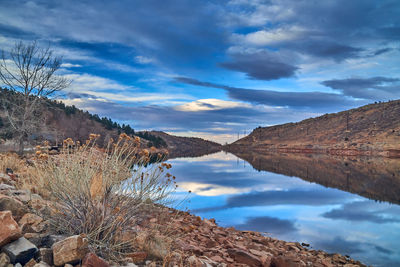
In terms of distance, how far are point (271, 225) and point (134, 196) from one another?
7.78m

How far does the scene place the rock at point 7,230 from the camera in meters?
3.64

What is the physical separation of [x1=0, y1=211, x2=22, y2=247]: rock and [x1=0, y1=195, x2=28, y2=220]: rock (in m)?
1.37

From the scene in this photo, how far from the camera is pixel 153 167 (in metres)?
5.56

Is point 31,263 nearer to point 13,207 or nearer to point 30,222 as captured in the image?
point 30,222

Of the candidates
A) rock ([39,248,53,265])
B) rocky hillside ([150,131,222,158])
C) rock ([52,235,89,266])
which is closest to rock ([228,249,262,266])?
rock ([52,235,89,266])

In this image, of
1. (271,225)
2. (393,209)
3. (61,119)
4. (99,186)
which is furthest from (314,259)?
(61,119)

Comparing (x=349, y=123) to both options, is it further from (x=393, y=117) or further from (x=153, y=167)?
(x=153, y=167)

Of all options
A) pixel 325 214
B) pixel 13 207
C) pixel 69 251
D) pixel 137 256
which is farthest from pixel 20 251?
pixel 325 214

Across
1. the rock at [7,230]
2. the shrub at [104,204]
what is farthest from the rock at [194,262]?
the rock at [7,230]

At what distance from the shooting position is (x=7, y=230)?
12.0 feet

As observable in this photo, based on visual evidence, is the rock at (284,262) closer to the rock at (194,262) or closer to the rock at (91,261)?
the rock at (194,262)

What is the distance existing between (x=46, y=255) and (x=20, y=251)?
29 centimetres

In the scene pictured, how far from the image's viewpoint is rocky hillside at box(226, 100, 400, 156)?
2746 inches

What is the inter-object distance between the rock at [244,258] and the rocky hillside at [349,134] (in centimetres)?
6428
